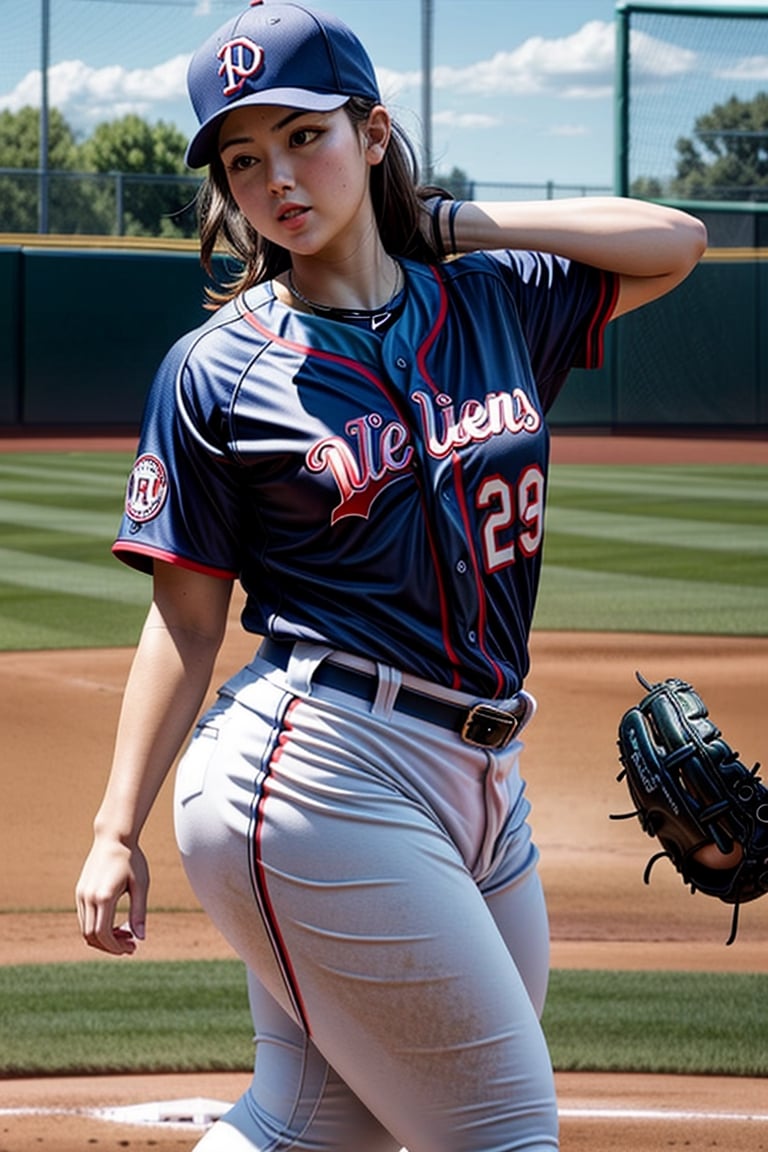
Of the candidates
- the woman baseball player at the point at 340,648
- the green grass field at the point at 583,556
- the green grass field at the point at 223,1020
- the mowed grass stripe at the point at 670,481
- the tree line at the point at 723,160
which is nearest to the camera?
the woman baseball player at the point at 340,648

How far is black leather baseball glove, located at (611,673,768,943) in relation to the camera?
219cm

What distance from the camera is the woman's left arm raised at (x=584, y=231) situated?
2236 millimetres

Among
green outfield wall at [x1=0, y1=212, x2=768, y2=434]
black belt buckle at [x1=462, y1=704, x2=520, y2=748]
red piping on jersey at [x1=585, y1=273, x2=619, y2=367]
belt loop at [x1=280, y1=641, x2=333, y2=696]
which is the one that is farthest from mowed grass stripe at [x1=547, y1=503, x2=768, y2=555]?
belt loop at [x1=280, y1=641, x2=333, y2=696]

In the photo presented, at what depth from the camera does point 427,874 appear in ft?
6.06

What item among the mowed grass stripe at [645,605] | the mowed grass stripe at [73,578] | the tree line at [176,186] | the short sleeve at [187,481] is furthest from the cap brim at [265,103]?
the tree line at [176,186]

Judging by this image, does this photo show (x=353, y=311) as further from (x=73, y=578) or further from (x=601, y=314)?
(x=73, y=578)

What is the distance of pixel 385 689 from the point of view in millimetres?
1916

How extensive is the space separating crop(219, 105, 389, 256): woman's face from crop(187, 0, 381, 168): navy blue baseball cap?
0.08 feet

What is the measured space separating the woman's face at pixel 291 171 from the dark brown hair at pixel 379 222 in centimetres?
18

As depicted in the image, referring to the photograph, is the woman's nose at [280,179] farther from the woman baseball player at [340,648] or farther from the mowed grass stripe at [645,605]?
the mowed grass stripe at [645,605]

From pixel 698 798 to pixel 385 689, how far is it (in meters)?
0.50

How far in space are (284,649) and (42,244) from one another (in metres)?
24.3

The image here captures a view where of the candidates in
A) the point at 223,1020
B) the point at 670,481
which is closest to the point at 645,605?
the point at 223,1020

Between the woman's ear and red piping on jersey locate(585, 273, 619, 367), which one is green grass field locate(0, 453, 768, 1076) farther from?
the woman's ear
